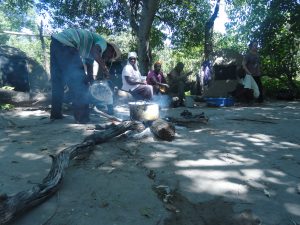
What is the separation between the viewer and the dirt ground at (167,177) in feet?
8.41

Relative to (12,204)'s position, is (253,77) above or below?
above

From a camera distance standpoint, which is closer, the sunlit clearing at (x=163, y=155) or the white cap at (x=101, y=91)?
the sunlit clearing at (x=163, y=155)

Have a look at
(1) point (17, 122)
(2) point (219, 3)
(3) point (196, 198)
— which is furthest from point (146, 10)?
(3) point (196, 198)

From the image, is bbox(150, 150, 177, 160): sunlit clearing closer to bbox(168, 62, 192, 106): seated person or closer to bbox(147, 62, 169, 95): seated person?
bbox(147, 62, 169, 95): seated person

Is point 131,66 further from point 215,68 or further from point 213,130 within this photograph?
point 215,68


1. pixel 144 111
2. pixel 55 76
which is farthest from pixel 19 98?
pixel 144 111

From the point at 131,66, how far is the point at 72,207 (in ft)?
17.4

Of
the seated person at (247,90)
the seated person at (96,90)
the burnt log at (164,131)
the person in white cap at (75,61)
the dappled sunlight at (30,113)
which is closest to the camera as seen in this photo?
the burnt log at (164,131)

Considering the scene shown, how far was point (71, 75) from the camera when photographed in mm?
5930

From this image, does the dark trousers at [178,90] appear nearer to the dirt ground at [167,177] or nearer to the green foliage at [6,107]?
the dirt ground at [167,177]

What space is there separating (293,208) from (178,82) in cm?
712

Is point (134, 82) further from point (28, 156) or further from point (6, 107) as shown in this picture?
point (28, 156)

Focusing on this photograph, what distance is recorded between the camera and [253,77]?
→ 396 inches

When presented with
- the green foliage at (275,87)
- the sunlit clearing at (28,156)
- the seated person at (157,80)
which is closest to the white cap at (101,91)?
the sunlit clearing at (28,156)
